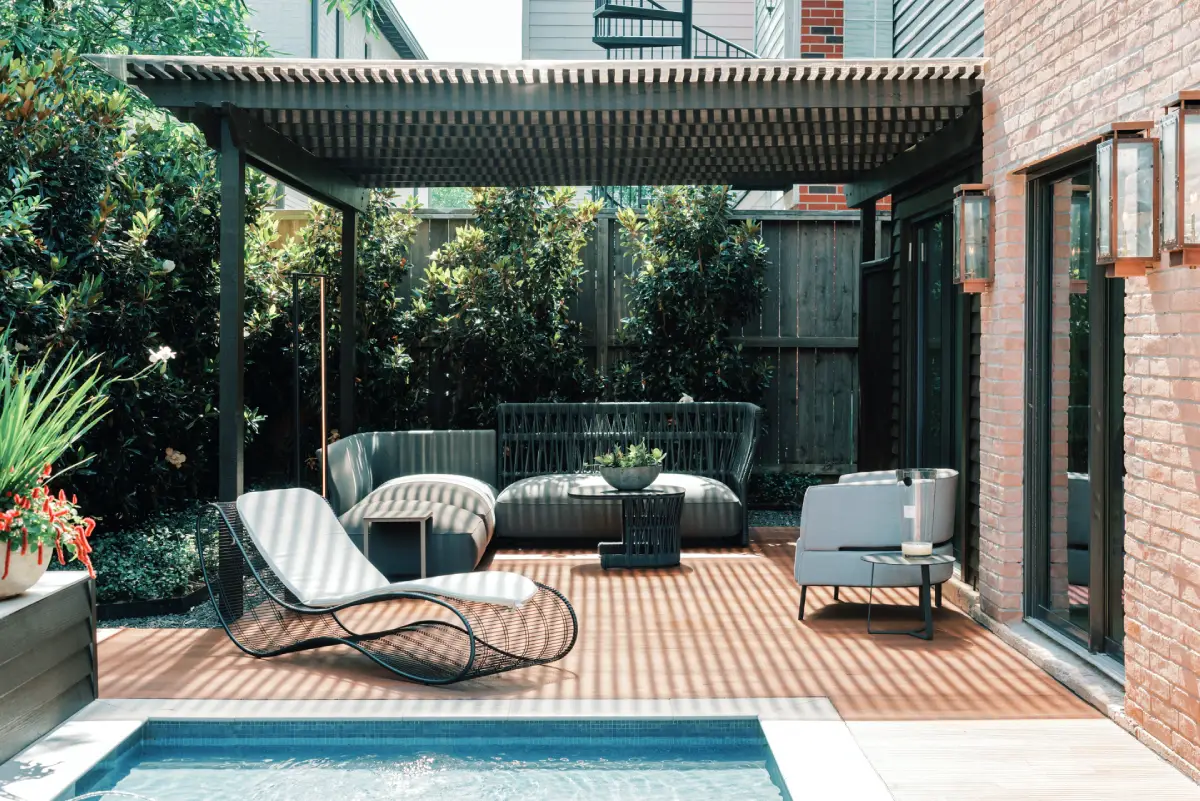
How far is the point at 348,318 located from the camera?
8.12 m

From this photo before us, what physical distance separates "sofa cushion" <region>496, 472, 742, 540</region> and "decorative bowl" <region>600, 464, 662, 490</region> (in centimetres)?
42

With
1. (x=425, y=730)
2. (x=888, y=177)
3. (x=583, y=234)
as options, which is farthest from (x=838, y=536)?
(x=583, y=234)

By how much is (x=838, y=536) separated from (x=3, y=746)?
3.61 metres

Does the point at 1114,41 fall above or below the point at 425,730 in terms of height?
above

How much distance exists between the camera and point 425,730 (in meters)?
3.99

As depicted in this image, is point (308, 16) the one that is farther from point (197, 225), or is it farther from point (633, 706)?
point (633, 706)

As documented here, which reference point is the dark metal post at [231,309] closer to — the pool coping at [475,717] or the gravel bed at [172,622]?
the gravel bed at [172,622]

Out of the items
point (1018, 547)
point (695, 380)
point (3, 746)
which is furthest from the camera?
point (695, 380)

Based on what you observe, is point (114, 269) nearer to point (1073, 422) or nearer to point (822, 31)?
point (1073, 422)

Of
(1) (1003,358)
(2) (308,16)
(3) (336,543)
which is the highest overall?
(2) (308,16)

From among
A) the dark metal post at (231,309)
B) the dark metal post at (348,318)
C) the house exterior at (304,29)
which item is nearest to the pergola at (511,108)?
the dark metal post at (231,309)

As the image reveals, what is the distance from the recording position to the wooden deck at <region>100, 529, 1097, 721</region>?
431 cm

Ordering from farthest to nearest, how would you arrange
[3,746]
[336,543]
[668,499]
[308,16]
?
[308,16] → [668,499] → [336,543] → [3,746]

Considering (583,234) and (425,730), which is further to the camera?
(583,234)
